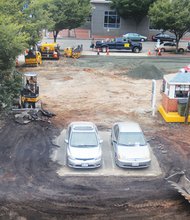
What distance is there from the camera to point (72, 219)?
532 inches

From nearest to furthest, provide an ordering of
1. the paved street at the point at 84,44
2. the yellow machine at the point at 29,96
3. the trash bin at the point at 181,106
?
the trash bin at the point at 181,106 < the yellow machine at the point at 29,96 < the paved street at the point at 84,44

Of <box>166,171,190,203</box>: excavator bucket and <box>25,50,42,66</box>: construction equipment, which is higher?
<box>25,50,42,66</box>: construction equipment

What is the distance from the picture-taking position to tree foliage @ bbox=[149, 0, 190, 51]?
152ft

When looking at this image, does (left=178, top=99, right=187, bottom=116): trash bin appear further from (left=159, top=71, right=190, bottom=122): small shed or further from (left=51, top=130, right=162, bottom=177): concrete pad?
(left=51, top=130, right=162, bottom=177): concrete pad

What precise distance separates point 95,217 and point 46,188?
2.73 m

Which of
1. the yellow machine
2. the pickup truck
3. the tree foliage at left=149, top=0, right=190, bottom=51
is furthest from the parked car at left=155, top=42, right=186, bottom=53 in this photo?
the yellow machine

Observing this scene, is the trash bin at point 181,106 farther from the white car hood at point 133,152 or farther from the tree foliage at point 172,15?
the tree foliage at point 172,15

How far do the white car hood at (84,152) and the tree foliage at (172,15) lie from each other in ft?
107

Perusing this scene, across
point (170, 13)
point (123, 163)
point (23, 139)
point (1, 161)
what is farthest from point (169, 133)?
point (170, 13)

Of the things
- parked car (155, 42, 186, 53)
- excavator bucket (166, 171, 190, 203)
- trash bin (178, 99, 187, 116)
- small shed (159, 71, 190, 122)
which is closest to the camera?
excavator bucket (166, 171, 190, 203)

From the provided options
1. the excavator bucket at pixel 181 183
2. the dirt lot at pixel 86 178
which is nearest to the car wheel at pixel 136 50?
the dirt lot at pixel 86 178

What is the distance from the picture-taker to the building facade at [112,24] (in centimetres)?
6125

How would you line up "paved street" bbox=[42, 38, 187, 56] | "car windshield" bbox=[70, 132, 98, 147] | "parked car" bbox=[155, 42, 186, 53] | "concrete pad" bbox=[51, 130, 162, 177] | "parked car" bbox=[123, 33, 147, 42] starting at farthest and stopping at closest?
"parked car" bbox=[123, 33, 147, 42] → "paved street" bbox=[42, 38, 187, 56] → "parked car" bbox=[155, 42, 186, 53] → "car windshield" bbox=[70, 132, 98, 147] → "concrete pad" bbox=[51, 130, 162, 177]

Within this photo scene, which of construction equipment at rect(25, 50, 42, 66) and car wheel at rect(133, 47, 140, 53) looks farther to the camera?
car wheel at rect(133, 47, 140, 53)
